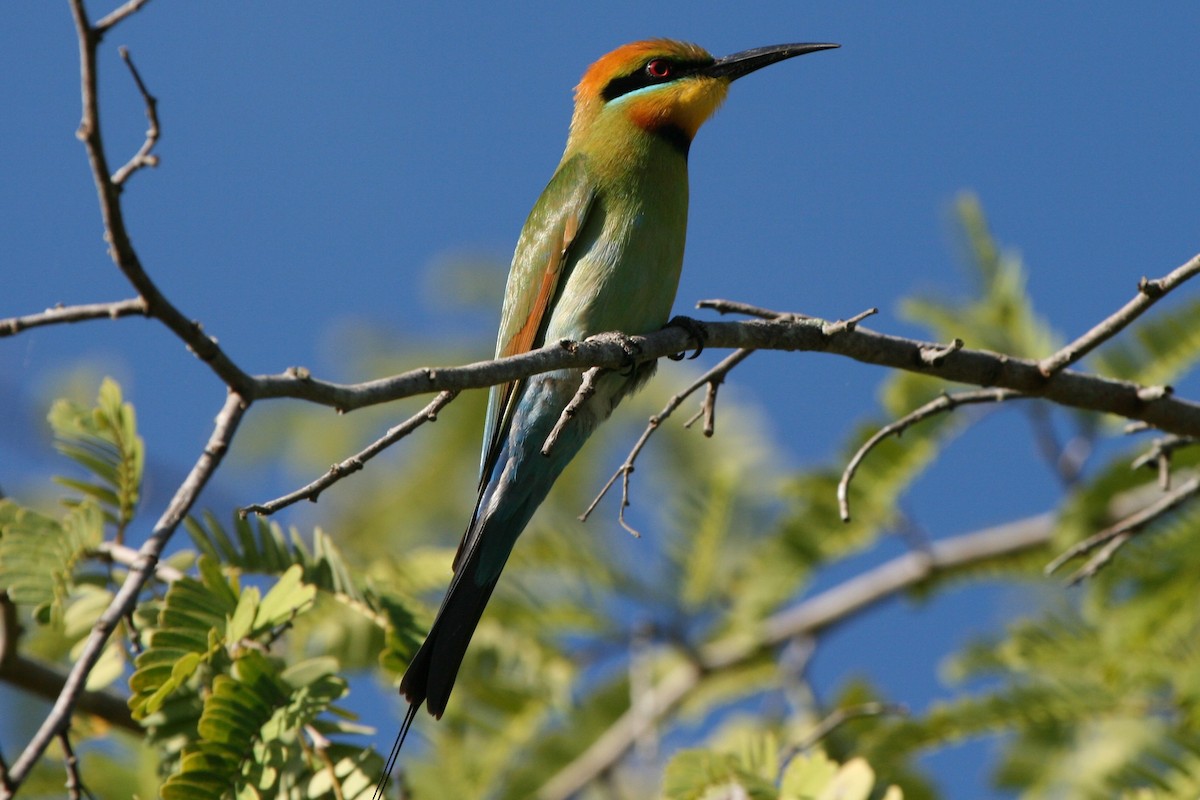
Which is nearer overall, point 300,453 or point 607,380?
point 607,380

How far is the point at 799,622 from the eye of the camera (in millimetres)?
3654

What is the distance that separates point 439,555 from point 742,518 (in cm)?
95

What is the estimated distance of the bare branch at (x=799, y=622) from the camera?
335cm

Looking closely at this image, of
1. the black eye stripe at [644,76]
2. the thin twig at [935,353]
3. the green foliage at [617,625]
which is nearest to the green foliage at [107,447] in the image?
the green foliage at [617,625]

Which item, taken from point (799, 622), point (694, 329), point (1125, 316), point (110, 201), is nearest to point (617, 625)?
point (799, 622)

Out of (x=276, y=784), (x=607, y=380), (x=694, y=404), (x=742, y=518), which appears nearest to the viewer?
(x=276, y=784)

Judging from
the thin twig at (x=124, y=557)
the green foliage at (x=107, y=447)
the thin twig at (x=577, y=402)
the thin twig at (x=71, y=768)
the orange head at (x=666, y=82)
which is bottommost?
the thin twig at (x=71, y=768)

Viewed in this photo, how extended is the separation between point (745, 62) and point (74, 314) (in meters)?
2.44

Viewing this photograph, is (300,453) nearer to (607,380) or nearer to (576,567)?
(576,567)

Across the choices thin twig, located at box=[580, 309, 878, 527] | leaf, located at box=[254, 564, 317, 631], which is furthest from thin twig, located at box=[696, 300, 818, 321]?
leaf, located at box=[254, 564, 317, 631]

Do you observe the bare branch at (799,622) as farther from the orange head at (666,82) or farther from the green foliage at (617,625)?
the orange head at (666,82)

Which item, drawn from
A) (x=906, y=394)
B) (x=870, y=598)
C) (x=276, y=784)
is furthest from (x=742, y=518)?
(x=276, y=784)

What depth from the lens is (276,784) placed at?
196 cm

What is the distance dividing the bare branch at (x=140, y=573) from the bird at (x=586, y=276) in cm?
57
